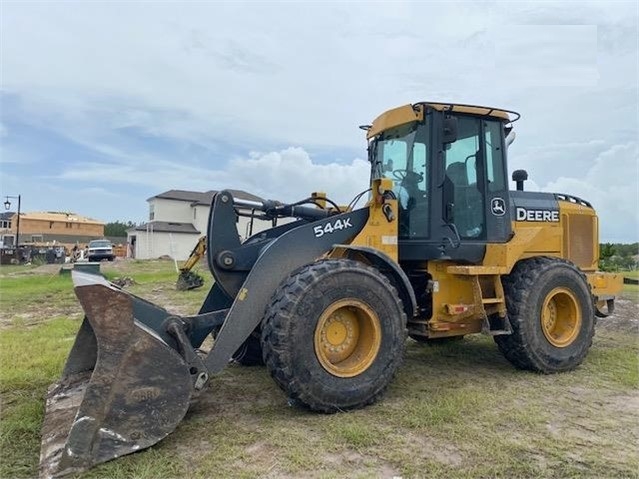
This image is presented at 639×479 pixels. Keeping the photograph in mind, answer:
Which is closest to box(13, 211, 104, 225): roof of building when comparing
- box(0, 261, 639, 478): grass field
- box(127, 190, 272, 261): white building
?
box(127, 190, 272, 261): white building

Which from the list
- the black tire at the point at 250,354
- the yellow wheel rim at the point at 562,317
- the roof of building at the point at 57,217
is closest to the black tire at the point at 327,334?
the black tire at the point at 250,354

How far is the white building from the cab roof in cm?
3585

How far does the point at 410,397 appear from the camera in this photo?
4.37 meters

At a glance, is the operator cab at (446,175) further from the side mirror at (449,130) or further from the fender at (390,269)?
the fender at (390,269)

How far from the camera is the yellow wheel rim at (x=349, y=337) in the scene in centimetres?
400

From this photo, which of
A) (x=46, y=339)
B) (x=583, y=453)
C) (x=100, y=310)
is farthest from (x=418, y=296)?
(x=46, y=339)

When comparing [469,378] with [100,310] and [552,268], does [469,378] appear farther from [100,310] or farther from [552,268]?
[100,310]

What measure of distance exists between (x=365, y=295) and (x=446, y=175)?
1.76 meters

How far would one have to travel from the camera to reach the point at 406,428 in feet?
12.0

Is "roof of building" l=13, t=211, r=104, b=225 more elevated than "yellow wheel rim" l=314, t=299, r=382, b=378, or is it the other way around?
"roof of building" l=13, t=211, r=104, b=225

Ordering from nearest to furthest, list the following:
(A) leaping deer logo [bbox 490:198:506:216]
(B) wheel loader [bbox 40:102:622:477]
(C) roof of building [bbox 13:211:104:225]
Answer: (B) wheel loader [bbox 40:102:622:477], (A) leaping deer logo [bbox 490:198:506:216], (C) roof of building [bbox 13:211:104:225]

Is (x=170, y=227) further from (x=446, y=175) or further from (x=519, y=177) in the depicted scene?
(x=446, y=175)

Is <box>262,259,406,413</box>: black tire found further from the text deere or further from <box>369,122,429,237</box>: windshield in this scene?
the text deere

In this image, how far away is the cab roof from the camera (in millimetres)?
5098
